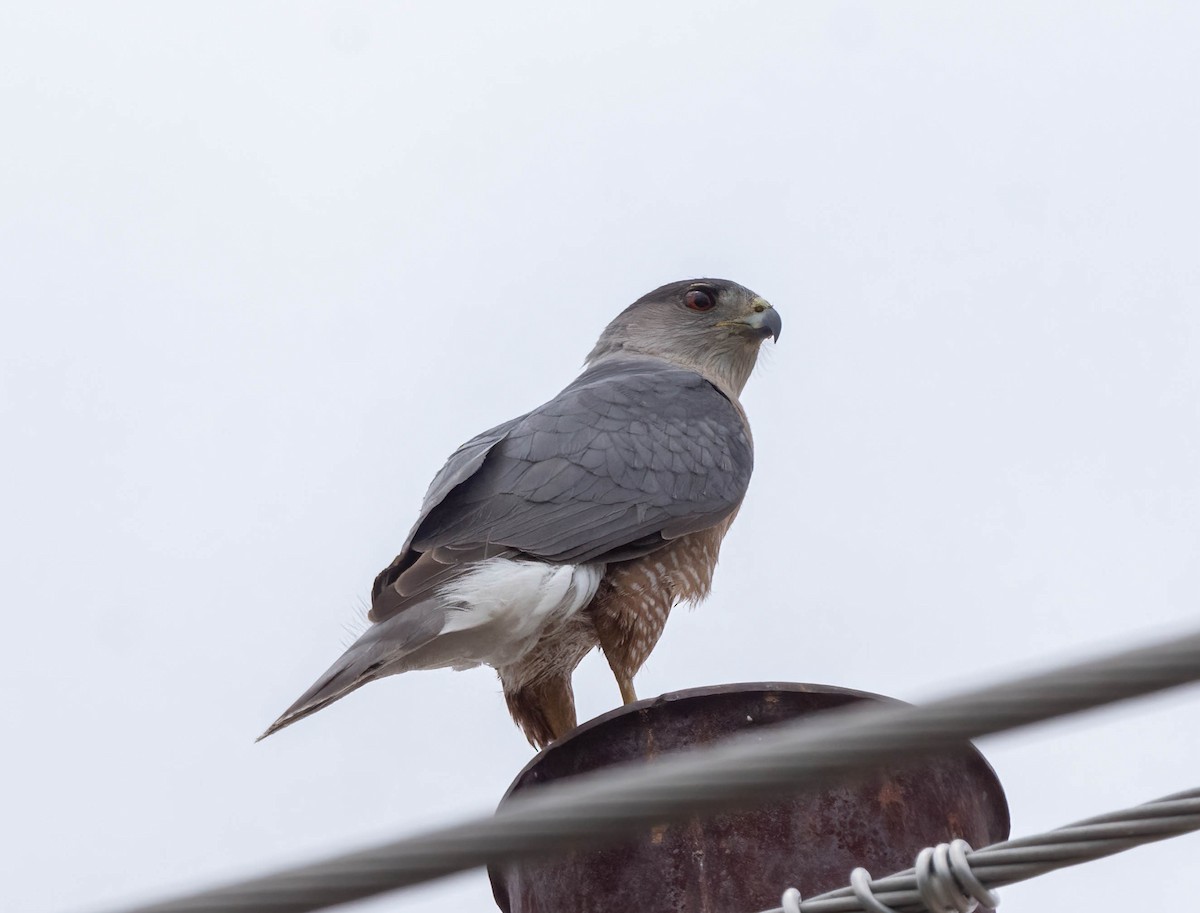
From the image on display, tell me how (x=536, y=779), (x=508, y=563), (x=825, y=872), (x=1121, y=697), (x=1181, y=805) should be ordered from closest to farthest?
(x=1121, y=697), (x=1181, y=805), (x=825, y=872), (x=536, y=779), (x=508, y=563)

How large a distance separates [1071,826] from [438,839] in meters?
0.90

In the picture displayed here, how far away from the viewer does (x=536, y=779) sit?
443 cm

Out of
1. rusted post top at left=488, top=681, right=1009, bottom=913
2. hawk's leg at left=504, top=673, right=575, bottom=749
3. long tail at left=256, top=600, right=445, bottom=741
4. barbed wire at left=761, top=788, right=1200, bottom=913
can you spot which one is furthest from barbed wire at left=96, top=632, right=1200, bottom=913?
hawk's leg at left=504, top=673, right=575, bottom=749

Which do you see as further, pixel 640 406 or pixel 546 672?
pixel 640 406

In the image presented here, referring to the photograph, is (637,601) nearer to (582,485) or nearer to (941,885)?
(582,485)

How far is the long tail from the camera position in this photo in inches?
201

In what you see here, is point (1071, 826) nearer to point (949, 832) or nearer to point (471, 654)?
point (949, 832)

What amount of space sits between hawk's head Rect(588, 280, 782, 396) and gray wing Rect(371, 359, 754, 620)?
1.18m

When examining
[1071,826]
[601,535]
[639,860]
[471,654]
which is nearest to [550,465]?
[601,535]

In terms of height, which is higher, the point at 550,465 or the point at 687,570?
the point at 550,465

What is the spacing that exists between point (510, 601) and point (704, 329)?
2.81 meters

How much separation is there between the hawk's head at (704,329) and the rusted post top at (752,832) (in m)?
3.84

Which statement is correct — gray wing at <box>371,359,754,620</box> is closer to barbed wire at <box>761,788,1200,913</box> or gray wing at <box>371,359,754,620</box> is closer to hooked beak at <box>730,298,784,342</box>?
hooked beak at <box>730,298,784,342</box>

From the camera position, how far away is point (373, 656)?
5.23 m
